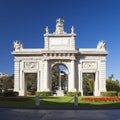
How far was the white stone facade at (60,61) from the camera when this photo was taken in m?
58.2

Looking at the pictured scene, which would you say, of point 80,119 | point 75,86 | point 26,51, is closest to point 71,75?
point 75,86

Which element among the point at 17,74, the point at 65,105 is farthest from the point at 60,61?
the point at 65,105

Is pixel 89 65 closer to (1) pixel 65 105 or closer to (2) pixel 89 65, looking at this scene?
(2) pixel 89 65

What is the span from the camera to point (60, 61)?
58.8 m

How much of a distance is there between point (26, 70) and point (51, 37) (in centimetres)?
822

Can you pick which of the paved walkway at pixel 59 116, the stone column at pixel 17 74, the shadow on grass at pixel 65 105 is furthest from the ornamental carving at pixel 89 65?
the paved walkway at pixel 59 116

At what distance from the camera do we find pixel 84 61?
59.6 meters

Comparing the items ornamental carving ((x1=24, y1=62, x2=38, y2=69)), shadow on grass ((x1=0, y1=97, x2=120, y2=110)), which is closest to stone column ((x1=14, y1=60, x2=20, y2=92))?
ornamental carving ((x1=24, y1=62, x2=38, y2=69))

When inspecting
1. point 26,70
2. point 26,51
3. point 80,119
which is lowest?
point 80,119

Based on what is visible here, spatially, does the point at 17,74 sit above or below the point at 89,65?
below

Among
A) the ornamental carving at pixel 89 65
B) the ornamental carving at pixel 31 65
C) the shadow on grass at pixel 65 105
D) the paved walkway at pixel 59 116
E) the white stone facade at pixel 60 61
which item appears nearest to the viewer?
the paved walkway at pixel 59 116

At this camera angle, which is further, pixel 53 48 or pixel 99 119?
pixel 53 48

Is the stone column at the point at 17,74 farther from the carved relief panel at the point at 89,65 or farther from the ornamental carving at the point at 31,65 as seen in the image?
the carved relief panel at the point at 89,65

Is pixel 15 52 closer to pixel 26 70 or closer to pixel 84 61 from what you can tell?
pixel 26 70
